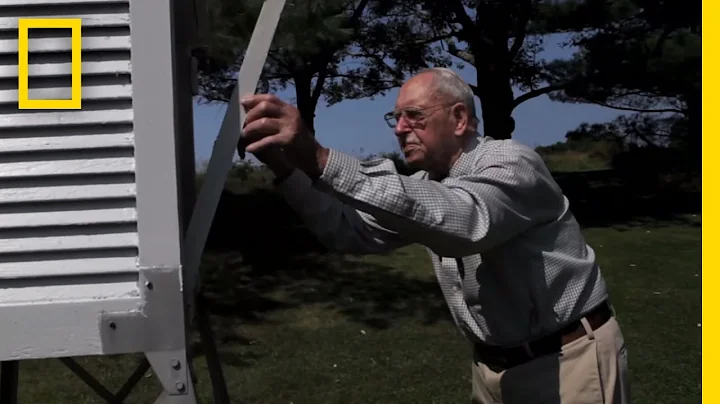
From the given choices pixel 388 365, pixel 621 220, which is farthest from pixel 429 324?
pixel 621 220

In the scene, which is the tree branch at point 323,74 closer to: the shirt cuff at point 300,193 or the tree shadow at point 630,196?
the tree shadow at point 630,196

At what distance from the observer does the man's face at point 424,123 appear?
7.23ft

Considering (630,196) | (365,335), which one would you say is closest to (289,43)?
(365,335)

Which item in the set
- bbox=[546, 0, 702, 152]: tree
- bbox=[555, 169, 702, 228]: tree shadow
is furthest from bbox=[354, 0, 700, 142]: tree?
bbox=[555, 169, 702, 228]: tree shadow

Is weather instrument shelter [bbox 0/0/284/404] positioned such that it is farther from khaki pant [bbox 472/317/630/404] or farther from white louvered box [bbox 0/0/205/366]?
khaki pant [bbox 472/317/630/404]

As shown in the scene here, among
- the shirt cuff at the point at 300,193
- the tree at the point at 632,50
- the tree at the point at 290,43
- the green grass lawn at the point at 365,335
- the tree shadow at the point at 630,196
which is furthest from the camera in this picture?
the tree shadow at the point at 630,196

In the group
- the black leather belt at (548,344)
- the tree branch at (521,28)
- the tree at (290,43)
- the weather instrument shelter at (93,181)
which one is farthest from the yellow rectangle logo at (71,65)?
the tree branch at (521,28)

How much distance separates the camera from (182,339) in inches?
66.4

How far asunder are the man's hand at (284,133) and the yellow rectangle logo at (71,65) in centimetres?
37

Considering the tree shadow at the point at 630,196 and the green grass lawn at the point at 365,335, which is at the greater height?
the tree shadow at the point at 630,196

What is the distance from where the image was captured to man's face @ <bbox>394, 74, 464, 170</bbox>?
2.20m

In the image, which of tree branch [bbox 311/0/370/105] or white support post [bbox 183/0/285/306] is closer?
white support post [bbox 183/0/285/306]

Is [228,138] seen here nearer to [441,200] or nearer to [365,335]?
[441,200]

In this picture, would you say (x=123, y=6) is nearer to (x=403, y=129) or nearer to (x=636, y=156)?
(x=403, y=129)
